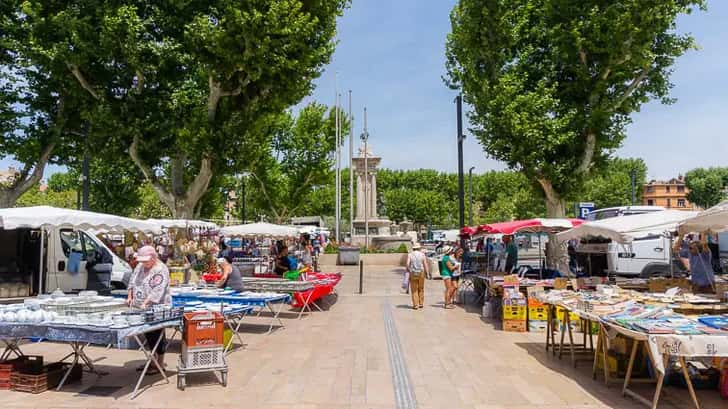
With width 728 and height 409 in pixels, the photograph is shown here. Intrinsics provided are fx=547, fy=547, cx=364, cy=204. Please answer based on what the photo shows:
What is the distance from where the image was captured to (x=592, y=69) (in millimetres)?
19359

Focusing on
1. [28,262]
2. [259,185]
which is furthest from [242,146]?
[259,185]

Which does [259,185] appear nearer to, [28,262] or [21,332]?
[28,262]

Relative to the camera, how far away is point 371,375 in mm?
7117

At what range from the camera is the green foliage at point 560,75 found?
1827 cm

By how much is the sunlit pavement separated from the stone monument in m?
24.5

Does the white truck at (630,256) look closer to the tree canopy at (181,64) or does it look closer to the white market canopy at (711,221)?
the white market canopy at (711,221)

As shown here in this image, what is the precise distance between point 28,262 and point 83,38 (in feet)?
25.4

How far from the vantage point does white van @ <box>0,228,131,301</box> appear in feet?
44.6

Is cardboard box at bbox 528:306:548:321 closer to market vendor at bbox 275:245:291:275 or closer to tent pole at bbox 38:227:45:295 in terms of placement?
market vendor at bbox 275:245:291:275

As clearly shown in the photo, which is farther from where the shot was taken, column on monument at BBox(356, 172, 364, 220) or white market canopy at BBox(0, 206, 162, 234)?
column on monument at BBox(356, 172, 364, 220)

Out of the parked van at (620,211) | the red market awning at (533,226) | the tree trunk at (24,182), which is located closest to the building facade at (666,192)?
the parked van at (620,211)

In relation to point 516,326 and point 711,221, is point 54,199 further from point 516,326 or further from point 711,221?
point 711,221

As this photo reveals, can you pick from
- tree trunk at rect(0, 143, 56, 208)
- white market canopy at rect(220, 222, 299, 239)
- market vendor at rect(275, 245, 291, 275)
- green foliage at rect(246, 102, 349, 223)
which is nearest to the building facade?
green foliage at rect(246, 102, 349, 223)

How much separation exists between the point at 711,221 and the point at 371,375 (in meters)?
5.55
